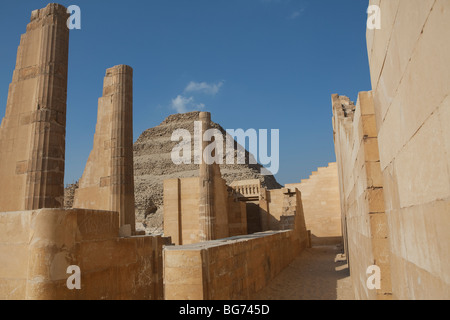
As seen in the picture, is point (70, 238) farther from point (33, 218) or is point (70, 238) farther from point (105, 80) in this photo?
point (105, 80)

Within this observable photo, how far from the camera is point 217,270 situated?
6152 mm

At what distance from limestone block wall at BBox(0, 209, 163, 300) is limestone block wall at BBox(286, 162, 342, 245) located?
19.9 metres

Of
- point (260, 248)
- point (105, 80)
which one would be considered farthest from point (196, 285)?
point (105, 80)

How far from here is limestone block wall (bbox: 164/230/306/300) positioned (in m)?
5.60

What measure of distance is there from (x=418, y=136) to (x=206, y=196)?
46.2ft

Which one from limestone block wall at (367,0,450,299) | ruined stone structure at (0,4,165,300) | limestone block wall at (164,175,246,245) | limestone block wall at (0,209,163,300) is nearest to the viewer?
limestone block wall at (367,0,450,299)

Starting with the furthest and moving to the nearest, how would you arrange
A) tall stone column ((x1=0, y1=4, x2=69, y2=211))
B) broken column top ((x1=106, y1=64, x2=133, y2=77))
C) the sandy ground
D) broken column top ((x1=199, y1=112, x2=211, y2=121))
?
broken column top ((x1=199, y1=112, x2=211, y2=121))
broken column top ((x1=106, y1=64, x2=133, y2=77))
the sandy ground
tall stone column ((x1=0, y1=4, x2=69, y2=211))

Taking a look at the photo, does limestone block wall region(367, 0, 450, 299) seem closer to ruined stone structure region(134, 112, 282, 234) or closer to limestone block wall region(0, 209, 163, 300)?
limestone block wall region(0, 209, 163, 300)

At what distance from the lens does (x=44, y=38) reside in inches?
290

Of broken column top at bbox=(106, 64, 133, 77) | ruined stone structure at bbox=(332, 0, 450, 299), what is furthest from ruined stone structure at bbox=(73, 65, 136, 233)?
ruined stone structure at bbox=(332, 0, 450, 299)

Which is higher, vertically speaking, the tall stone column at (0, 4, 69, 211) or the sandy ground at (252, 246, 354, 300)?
the tall stone column at (0, 4, 69, 211)

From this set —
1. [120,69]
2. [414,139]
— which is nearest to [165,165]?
[120,69]

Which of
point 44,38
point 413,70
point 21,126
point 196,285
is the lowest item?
point 196,285
